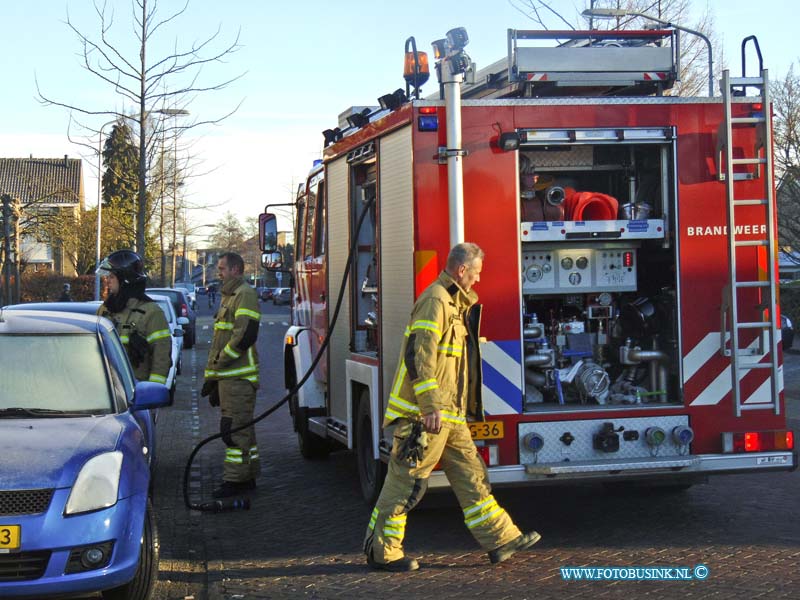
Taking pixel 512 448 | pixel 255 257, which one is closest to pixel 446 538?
pixel 512 448

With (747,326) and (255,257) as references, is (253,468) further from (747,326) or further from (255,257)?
(255,257)

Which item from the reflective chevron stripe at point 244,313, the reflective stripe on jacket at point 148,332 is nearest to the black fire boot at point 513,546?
the reflective chevron stripe at point 244,313

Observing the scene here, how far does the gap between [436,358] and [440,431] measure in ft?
1.37

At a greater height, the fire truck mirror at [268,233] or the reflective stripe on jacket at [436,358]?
the fire truck mirror at [268,233]

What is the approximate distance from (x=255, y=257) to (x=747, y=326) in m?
101

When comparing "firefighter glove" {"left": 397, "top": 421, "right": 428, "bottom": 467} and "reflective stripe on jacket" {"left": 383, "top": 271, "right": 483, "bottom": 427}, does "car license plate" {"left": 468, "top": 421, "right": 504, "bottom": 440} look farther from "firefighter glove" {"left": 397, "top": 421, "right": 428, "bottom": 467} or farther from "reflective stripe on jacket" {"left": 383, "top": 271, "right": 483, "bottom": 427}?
"firefighter glove" {"left": 397, "top": 421, "right": 428, "bottom": 467}

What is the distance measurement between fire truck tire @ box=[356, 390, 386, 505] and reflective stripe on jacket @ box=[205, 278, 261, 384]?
3.49ft

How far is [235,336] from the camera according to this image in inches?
324

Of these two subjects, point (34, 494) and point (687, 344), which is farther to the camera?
point (687, 344)

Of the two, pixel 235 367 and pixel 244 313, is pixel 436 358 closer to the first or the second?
pixel 244 313

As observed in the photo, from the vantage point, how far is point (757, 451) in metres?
6.79

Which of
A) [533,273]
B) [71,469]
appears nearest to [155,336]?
[533,273]

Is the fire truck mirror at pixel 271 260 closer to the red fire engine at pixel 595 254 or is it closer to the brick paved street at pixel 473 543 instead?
the brick paved street at pixel 473 543

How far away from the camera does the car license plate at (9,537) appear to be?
4.78 meters
